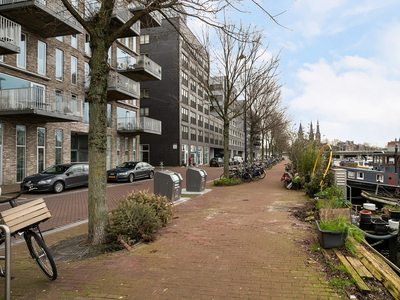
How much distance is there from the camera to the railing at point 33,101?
1593 centimetres

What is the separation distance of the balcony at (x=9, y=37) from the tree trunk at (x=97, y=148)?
40.0 feet

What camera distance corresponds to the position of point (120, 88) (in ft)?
77.9

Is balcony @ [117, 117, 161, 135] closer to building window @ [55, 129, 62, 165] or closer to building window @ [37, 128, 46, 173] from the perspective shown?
building window @ [55, 129, 62, 165]

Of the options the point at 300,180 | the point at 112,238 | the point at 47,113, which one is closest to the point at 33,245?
the point at 112,238

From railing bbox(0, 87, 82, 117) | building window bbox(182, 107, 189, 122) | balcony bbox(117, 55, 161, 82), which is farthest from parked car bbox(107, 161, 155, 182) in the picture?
building window bbox(182, 107, 189, 122)

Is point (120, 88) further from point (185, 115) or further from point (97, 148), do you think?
point (185, 115)

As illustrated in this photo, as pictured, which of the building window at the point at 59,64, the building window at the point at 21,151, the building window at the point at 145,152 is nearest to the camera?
the building window at the point at 21,151

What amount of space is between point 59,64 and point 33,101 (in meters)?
5.64

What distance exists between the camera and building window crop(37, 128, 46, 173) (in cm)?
1873

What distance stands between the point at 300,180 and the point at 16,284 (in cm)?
1253

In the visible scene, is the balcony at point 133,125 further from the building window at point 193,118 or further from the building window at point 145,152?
the building window at point 193,118

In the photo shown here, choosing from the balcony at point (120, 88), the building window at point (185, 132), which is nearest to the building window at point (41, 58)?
the balcony at point (120, 88)

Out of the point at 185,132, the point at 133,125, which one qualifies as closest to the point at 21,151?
A: the point at 133,125

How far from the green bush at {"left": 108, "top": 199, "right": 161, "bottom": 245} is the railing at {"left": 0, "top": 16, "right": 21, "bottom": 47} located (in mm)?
13805
